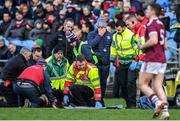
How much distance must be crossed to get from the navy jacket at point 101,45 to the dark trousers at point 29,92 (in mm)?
1955

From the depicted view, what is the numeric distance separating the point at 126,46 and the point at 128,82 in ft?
2.74

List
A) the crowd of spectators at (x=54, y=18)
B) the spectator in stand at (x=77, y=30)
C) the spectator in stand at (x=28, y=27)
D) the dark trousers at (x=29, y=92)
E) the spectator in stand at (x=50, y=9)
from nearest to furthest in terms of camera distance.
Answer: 1. the dark trousers at (x=29, y=92)
2. the spectator in stand at (x=77, y=30)
3. the crowd of spectators at (x=54, y=18)
4. the spectator in stand at (x=28, y=27)
5. the spectator in stand at (x=50, y=9)

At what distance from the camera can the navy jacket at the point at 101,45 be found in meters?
19.3

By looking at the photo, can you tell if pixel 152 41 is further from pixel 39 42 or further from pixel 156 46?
pixel 39 42

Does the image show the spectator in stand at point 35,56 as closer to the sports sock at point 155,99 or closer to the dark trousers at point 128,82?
the dark trousers at point 128,82

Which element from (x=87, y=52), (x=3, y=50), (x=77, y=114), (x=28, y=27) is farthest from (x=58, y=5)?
(x=77, y=114)

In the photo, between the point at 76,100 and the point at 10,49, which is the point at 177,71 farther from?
the point at 10,49

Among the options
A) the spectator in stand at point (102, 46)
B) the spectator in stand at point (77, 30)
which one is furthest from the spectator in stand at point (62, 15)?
the spectator in stand at point (102, 46)

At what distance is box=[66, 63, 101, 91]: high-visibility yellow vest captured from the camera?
59.9 feet

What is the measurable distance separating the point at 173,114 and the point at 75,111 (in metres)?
1.97

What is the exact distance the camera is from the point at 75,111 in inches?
648

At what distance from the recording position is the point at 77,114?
51.9 feet

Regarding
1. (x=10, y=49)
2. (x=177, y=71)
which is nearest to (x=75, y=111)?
(x=177, y=71)

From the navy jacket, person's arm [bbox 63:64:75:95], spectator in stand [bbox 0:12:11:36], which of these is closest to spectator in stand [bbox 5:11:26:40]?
spectator in stand [bbox 0:12:11:36]
